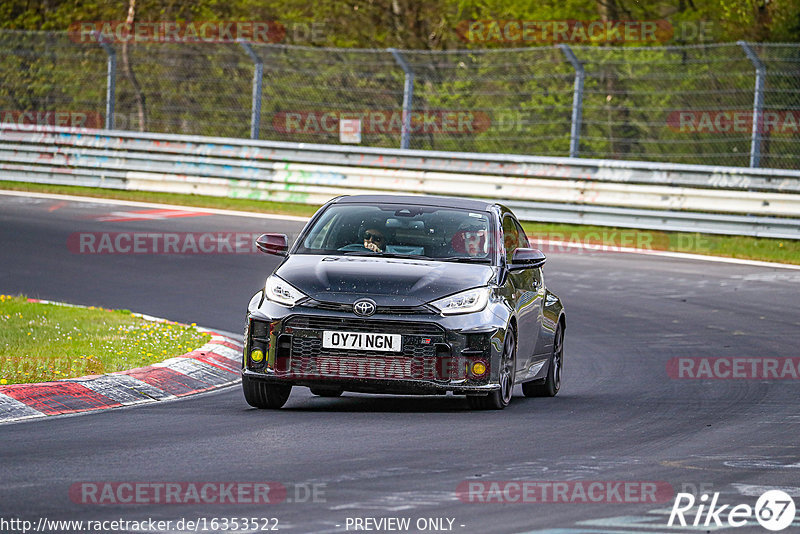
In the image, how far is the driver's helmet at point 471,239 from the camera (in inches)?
405

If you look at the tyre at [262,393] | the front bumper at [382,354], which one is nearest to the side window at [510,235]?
the front bumper at [382,354]

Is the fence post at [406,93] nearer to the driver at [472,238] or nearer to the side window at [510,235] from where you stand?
the side window at [510,235]

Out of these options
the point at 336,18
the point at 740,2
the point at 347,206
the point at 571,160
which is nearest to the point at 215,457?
the point at 347,206

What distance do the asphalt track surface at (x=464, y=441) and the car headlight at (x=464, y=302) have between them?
68cm

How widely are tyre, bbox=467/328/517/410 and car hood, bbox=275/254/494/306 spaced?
17.8 inches

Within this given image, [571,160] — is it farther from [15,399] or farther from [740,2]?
[15,399]

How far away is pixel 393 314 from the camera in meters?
9.23

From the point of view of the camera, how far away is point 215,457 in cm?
748

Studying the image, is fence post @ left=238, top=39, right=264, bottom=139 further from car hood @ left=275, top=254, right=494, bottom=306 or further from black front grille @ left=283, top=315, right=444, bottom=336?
black front grille @ left=283, top=315, right=444, bottom=336

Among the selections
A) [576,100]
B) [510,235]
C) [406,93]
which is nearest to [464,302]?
[510,235]

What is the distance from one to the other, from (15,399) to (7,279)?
7.79m

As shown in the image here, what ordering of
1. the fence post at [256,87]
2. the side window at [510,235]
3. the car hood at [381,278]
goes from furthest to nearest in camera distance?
1. the fence post at [256,87]
2. the side window at [510,235]
3. the car hood at [381,278]

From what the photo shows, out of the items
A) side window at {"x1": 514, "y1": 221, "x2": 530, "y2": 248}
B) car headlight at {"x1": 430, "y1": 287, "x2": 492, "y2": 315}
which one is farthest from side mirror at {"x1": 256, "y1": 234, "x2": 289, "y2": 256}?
side window at {"x1": 514, "y1": 221, "x2": 530, "y2": 248}

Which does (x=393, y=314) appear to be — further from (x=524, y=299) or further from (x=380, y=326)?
(x=524, y=299)
